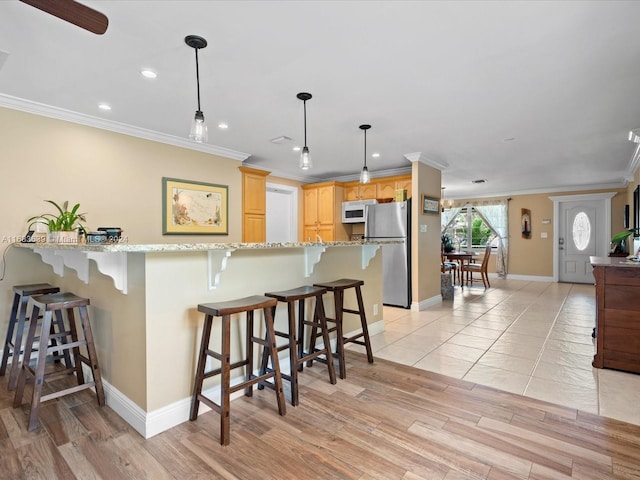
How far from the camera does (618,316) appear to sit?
2.73 metres

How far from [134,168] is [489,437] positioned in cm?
399

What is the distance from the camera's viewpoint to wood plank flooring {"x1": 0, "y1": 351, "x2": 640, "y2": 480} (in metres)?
1.59

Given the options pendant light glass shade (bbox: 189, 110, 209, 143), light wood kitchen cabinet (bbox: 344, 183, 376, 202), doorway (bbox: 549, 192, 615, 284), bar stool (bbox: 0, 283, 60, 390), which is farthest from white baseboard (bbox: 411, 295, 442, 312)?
doorway (bbox: 549, 192, 615, 284)

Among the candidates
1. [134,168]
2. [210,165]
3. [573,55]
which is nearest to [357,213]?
[210,165]

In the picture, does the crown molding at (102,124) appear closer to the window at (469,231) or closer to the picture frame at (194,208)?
the picture frame at (194,208)

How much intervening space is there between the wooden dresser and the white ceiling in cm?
149

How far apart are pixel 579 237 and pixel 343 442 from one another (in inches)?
340

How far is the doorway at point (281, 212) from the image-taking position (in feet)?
20.1

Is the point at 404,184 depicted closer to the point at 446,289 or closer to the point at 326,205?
the point at 326,205

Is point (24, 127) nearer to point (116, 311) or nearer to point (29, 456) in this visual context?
point (116, 311)

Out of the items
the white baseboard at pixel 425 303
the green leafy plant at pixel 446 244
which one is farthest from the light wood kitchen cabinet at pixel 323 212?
the green leafy plant at pixel 446 244

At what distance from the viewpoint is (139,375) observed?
1941mm

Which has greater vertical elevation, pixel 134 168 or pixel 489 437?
pixel 134 168

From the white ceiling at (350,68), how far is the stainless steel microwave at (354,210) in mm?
1867
